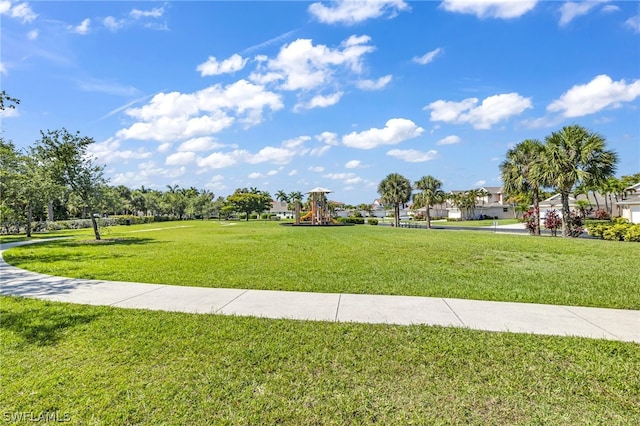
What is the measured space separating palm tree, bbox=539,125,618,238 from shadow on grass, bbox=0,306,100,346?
75.5 feet

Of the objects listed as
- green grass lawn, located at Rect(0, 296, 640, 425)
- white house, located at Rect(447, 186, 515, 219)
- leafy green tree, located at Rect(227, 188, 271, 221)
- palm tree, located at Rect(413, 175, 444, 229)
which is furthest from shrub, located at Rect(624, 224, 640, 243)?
leafy green tree, located at Rect(227, 188, 271, 221)

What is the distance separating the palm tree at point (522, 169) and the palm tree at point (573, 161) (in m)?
2.82

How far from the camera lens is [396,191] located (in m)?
42.1

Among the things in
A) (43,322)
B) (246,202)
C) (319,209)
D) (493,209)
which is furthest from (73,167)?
(493,209)

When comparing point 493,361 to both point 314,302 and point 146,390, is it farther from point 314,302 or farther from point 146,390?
point 146,390

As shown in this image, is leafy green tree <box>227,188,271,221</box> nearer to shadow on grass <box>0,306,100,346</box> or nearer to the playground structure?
the playground structure

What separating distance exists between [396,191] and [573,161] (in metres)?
23.9

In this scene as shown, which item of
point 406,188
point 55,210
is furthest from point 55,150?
point 55,210

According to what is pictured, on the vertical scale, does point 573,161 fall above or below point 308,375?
above

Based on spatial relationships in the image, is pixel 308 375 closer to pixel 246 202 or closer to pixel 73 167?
pixel 73 167

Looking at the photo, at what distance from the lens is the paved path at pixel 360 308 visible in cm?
461

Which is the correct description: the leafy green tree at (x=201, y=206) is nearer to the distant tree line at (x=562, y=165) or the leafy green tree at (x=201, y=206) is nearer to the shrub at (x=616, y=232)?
the distant tree line at (x=562, y=165)

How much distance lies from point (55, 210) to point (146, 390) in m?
59.7

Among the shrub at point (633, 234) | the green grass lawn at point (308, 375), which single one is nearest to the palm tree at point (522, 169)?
the shrub at point (633, 234)
